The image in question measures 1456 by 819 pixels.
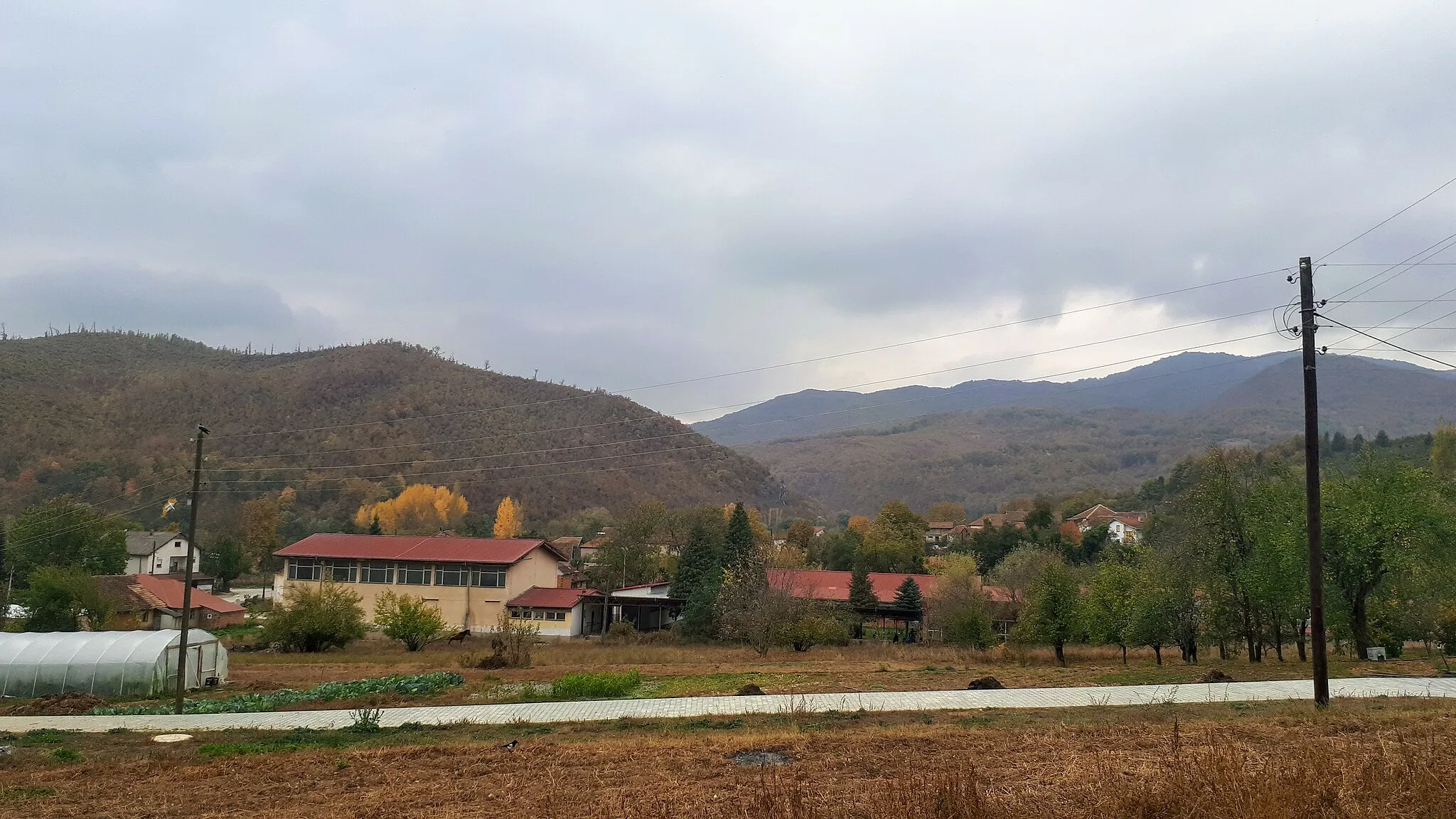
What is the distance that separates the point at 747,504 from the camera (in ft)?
458

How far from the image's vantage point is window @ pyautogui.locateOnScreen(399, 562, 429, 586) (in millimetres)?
59594

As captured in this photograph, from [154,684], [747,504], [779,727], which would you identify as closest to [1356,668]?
[779,727]

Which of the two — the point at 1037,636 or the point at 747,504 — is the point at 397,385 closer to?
the point at 747,504

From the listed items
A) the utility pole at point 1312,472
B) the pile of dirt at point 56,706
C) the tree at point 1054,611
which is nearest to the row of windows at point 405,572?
the pile of dirt at point 56,706

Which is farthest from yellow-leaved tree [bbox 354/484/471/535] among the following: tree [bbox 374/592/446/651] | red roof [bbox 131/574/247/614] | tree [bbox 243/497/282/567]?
tree [bbox 374/592/446/651]

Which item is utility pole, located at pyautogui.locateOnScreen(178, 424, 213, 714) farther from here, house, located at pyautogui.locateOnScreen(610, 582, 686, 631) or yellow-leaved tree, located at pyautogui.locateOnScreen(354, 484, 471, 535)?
yellow-leaved tree, located at pyautogui.locateOnScreen(354, 484, 471, 535)

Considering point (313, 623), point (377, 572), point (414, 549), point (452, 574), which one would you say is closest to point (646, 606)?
point (452, 574)

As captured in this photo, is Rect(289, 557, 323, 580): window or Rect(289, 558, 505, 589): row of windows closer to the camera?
Rect(289, 558, 505, 589): row of windows

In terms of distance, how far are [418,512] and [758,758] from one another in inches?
3836

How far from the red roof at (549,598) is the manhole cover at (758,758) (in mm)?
48728

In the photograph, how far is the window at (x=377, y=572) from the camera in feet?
197

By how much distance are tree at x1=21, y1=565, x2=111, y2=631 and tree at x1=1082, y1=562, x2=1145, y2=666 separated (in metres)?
50.4

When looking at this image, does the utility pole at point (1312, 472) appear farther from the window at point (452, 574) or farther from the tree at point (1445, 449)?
the tree at point (1445, 449)

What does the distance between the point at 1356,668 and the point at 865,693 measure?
44.9ft
